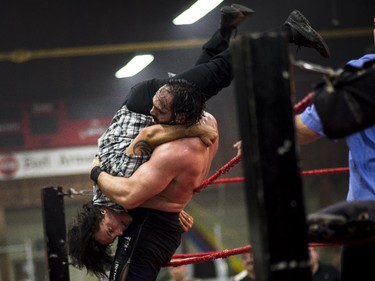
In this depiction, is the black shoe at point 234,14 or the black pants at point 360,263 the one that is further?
the black shoe at point 234,14

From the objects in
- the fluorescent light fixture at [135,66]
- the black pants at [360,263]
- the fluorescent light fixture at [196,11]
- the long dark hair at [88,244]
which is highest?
the fluorescent light fixture at [196,11]

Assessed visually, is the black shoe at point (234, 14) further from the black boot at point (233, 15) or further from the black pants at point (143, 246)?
the black pants at point (143, 246)

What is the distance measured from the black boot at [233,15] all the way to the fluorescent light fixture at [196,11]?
511cm

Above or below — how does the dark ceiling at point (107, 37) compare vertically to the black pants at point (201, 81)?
above

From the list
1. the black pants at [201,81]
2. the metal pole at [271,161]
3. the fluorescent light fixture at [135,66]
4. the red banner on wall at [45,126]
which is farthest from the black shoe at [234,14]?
the red banner on wall at [45,126]

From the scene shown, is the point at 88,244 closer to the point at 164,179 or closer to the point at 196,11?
the point at 164,179

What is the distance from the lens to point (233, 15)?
111 inches

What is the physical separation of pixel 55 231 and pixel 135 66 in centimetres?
693

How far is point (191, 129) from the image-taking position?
8.87ft

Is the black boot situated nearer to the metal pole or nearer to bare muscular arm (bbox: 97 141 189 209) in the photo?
bare muscular arm (bbox: 97 141 189 209)

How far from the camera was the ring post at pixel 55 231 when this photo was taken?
2.99m

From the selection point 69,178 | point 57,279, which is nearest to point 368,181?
point 57,279

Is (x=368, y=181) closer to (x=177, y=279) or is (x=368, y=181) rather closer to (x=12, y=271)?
(x=177, y=279)

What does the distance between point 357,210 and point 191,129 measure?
47.2 inches
